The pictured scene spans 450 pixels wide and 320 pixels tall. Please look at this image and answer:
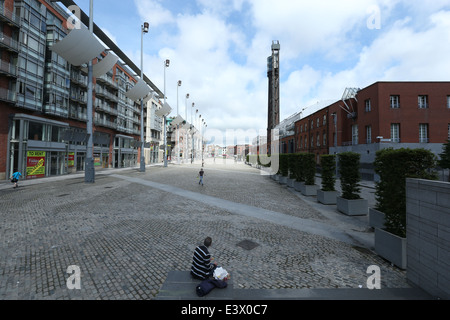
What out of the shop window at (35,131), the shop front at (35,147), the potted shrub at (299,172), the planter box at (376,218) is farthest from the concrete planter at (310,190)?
the shop window at (35,131)

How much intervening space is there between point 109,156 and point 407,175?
1802 inches

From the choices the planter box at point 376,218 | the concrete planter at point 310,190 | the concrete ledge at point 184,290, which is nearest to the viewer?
the concrete ledge at point 184,290

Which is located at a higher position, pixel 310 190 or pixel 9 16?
pixel 9 16

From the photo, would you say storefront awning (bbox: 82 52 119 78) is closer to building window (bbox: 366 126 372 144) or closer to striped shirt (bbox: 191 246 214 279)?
striped shirt (bbox: 191 246 214 279)

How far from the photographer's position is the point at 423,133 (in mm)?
25172

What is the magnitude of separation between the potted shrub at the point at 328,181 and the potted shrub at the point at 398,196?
23.1ft

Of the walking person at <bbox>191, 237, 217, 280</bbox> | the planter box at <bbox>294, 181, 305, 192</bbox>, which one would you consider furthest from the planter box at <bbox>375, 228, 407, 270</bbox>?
the planter box at <bbox>294, 181, 305, 192</bbox>

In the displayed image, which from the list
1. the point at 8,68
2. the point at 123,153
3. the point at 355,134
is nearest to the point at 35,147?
the point at 8,68

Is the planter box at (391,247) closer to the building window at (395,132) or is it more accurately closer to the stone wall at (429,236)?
the stone wall at (429,236)

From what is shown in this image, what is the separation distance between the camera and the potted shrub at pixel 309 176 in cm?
1664

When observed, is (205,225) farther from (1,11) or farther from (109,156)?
(109,156)

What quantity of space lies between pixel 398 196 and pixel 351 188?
550cm

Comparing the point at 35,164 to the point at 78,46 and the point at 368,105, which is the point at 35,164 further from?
the point at 368,105
